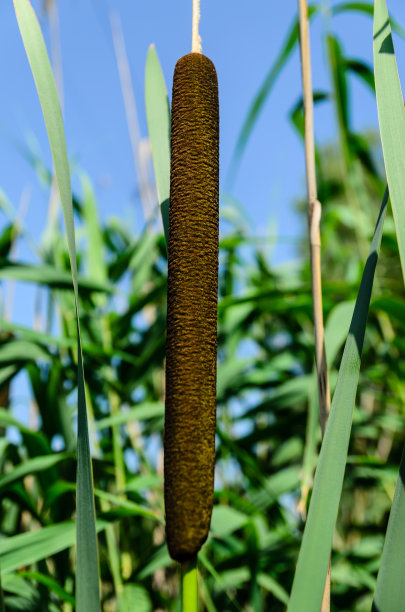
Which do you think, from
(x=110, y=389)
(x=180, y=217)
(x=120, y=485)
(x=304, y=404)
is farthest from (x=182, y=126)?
(x=304, y=404)

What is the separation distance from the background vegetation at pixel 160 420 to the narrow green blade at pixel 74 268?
36cm

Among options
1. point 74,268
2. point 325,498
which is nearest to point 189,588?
point 325,498

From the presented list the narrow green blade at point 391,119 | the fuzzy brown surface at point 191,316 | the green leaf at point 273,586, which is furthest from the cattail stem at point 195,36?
the green leaf at point 273,586

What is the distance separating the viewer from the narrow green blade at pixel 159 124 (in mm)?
515

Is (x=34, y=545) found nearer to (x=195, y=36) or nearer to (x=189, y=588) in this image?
(x=189, y=588)

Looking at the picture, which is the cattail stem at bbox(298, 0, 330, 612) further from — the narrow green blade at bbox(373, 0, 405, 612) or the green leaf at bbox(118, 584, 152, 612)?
the green leaf at bbox(118, 584, 152, 612)

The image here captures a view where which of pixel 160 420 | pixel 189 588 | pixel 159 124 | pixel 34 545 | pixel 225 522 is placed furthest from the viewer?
pixel 160 420

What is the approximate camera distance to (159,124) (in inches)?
21.3

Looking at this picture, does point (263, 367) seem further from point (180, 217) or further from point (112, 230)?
point (180, 217)

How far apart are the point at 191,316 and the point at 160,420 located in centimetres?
91

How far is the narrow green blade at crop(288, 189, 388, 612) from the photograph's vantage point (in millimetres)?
368

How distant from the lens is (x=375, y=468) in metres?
1.13

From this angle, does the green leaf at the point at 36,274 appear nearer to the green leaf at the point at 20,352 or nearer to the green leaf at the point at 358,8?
the green leaf at the point at 20,352

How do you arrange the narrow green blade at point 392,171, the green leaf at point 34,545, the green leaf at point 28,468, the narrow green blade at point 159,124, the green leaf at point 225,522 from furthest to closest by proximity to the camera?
the green leaf at point 225,522
the green leaf at point 28,468
the green leaf at point 34,545
the narrow green blade at point 159,124
the narrow green blade at point 392,171
